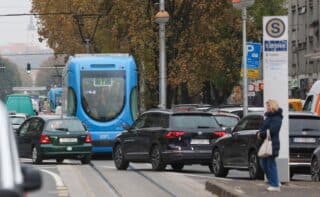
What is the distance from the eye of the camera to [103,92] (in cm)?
3231

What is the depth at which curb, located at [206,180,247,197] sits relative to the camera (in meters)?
15.4

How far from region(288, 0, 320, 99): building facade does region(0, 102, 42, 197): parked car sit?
62681 millimetres

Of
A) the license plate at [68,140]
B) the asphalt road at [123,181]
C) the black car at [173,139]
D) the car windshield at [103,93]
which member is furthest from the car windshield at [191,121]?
the car windshield at [103,93]

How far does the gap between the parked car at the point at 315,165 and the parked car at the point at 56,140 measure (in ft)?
34.6

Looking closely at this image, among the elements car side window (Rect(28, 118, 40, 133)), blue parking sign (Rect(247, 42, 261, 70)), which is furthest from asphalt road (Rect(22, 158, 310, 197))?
A: blue parking sign (Rect(247, 42, 261, 70))

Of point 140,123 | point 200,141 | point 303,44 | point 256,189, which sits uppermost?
point 303,44

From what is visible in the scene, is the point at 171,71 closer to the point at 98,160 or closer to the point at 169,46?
the point at 169,46

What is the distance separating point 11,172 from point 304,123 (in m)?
15.9

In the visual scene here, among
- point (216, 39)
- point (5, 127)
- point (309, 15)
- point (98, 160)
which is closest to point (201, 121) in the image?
point (98, 160)

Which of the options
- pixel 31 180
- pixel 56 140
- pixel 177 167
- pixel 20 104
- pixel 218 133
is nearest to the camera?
pixel 31 180

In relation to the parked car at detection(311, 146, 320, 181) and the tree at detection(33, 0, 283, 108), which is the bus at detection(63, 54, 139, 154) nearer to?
the tree at detection(33, 0, 283, 108)

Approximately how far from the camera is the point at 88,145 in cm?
2861

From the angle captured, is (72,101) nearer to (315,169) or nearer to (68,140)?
(68,140)

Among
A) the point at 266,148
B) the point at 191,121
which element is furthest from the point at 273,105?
the point at 191,121
